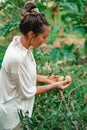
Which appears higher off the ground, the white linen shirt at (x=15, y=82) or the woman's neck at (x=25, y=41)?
the woman's neck at (x=25, y=41)

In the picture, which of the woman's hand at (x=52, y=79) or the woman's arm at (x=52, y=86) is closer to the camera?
the woman's arm at (x=52, y=86)

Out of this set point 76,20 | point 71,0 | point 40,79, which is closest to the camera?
point 76,20

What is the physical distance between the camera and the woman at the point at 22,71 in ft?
6.54

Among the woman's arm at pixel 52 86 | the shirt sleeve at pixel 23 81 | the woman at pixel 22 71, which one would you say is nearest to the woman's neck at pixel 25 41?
the woman at pixel 22 71

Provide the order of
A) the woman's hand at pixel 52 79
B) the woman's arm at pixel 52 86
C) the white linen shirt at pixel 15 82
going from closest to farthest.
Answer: the white linen shirt at pixel 15 82 → the woman's arm at pixel 52 86 → the woman's hand at pixel 52 79

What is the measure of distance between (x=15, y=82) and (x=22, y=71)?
95 mm

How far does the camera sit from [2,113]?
6.96ft

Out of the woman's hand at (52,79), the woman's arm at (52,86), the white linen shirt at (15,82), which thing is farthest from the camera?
the woman's hand at (52,79)

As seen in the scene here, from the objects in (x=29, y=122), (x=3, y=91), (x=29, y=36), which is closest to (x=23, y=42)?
(x=29, y=36)

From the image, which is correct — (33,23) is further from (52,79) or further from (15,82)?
(52,79)

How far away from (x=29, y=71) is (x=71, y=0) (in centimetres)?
76

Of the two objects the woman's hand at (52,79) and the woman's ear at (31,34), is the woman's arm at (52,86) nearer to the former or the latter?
the woman's hand at (52,79)

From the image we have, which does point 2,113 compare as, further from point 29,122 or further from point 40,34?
point 40,34

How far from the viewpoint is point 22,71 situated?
2002 millimetres
